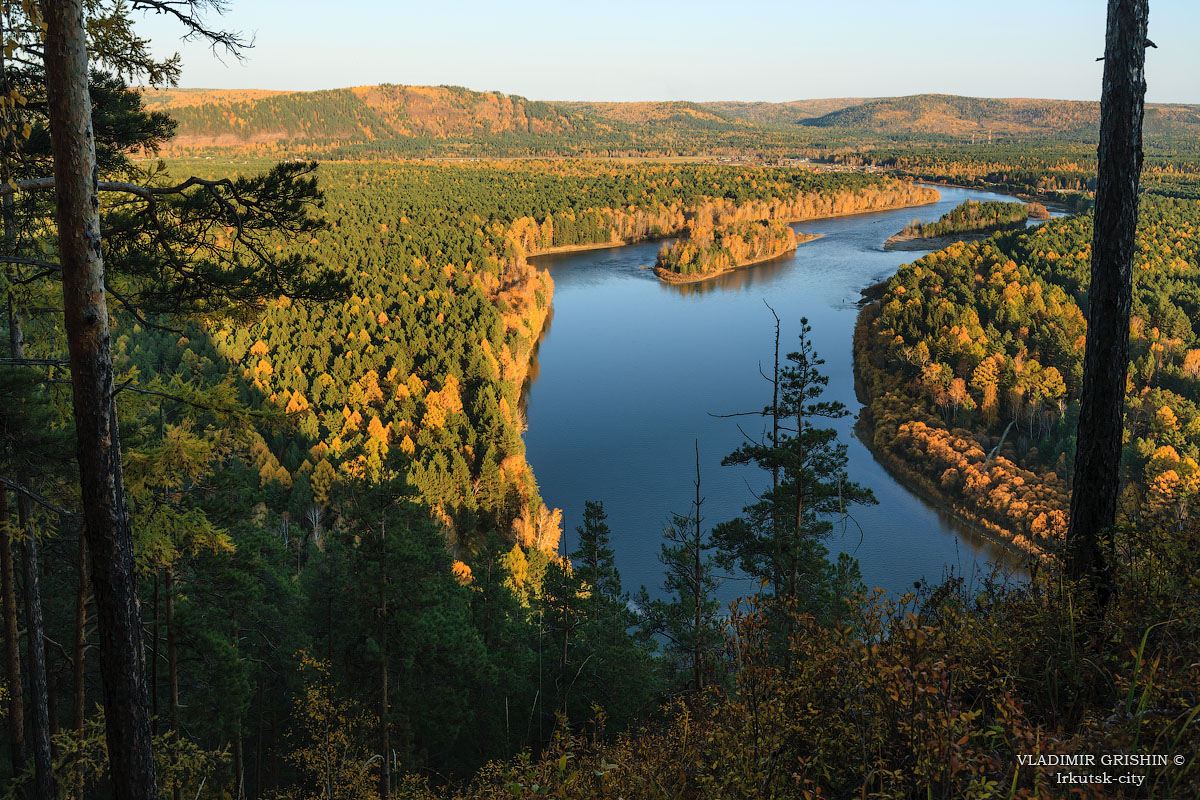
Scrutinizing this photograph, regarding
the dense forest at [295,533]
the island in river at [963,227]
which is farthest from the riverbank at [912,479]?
the island in river at [963,227]

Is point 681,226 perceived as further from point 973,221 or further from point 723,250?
point 973,221

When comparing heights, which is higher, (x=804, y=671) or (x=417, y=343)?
(x=804, y=671)

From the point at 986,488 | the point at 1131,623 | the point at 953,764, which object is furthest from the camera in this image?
the point at 986,488

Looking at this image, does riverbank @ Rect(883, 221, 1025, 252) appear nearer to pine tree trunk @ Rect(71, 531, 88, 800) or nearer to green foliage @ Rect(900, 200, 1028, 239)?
green foliage @ Rect(900, 200, 1028, 239)

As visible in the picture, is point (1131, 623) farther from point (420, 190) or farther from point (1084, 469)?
point (420, 190)

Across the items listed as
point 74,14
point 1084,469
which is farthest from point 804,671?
point 74,14

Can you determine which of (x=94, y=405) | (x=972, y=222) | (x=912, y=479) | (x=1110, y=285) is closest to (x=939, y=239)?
(x=972, y=222)
